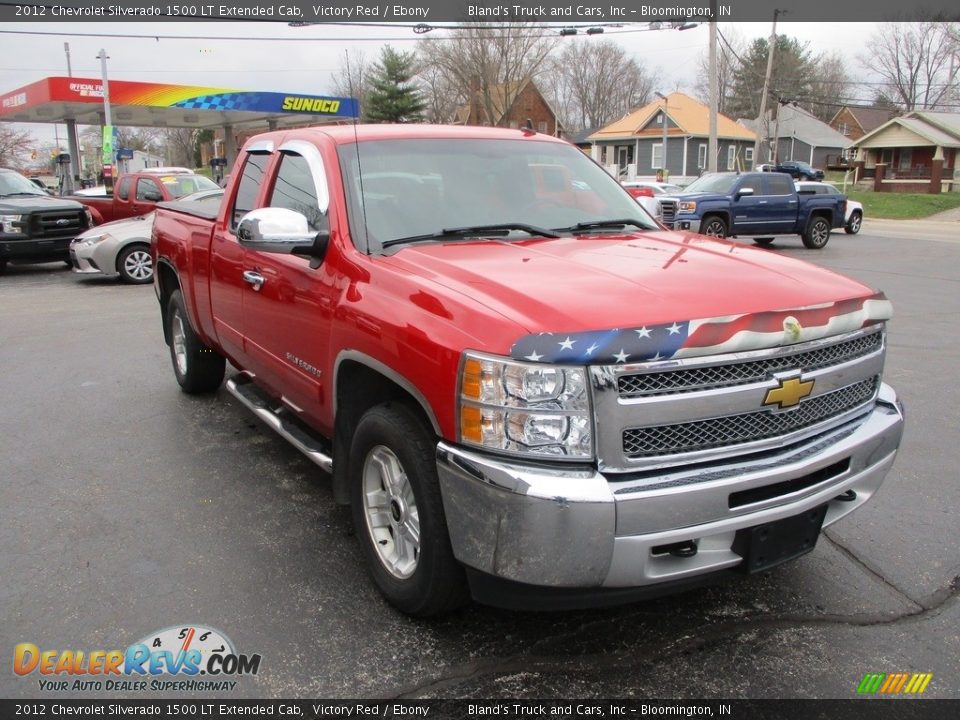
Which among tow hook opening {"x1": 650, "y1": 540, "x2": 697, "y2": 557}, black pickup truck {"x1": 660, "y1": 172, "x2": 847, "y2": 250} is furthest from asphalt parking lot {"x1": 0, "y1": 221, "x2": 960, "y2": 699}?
black pickup truck {"x1": 660, "y1": 172, "x2": 847, "y2": 250}

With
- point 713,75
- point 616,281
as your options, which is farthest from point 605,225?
point 713,75

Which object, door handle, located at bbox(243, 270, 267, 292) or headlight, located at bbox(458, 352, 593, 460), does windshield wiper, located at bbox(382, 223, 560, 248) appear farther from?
headlight, located at bbox(458, 352, 593, 460)

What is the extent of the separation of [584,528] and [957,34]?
241 feet

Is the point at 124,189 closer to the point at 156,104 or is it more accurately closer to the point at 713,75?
the point at 156,104

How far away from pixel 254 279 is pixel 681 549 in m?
2.68

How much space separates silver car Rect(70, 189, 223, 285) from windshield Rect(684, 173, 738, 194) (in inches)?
506

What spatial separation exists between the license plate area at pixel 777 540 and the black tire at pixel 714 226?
54.1ft

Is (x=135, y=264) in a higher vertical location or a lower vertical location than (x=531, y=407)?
lower

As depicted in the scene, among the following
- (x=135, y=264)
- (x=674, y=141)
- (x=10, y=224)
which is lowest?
(x=135, y=264)

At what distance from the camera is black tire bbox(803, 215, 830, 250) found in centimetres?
1995

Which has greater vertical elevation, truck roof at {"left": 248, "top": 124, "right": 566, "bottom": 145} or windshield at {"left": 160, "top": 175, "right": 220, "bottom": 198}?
truck roof at {"left": 248, "top": 124, "right": 566, "bottom": 145}

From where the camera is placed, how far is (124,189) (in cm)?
1548

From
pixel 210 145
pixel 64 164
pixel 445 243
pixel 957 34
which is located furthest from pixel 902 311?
pixel 210 145

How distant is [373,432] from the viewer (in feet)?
9.78
